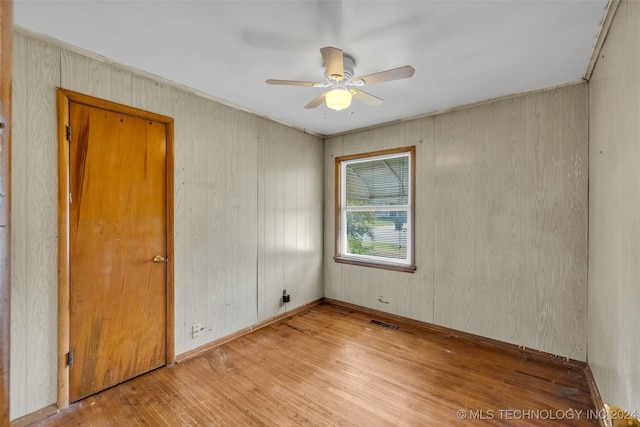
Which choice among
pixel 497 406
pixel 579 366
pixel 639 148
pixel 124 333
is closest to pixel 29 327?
pixel 124 333

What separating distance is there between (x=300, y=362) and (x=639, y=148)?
269 cm

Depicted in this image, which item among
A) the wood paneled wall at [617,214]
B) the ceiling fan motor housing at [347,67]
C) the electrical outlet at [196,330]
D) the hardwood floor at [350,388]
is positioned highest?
the ceiling fan motor housing at [347,67]

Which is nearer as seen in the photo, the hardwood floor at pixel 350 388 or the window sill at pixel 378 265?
the hardwood floor at pixel 350 388

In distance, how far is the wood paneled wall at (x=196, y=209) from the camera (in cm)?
185

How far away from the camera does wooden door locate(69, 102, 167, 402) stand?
207 centimetres

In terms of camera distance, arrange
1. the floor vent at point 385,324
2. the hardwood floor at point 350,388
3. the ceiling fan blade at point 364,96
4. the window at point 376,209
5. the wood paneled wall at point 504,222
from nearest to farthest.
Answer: the hardwood floor at point 350,388 < the ceiling fan blade at point 364,96 < the wood paneled wall at point 504,222 < the floor vent at point 385,324 < the window at point 376,209

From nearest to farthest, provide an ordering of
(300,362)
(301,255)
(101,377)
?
(101,377), (300,362), (301,255)

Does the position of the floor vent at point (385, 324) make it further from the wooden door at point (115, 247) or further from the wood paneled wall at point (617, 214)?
the wooden door at point (115, 247)

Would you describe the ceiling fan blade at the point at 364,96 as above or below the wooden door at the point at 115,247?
above

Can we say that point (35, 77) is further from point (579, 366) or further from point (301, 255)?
point (579, 366)

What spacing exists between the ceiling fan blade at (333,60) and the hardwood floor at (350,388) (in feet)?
7.49

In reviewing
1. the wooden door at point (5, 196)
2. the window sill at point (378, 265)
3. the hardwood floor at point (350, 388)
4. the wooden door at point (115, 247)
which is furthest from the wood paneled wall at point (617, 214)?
the wooden door at point (115, 247)

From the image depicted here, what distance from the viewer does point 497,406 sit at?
6.68 feet

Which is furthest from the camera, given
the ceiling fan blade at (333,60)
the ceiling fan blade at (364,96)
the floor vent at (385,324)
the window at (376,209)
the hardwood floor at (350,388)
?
the window at (376,209)
